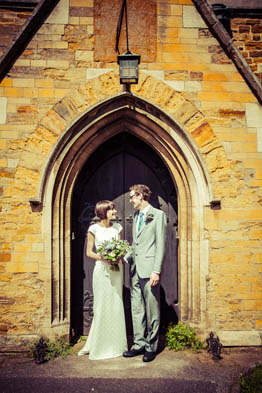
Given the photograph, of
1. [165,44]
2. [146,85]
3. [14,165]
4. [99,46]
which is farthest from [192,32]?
[14,165]

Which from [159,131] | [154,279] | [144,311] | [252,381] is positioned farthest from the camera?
[159,131]

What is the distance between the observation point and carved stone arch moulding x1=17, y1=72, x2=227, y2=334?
4.43m

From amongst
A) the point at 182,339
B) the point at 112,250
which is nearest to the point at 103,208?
the point at 112,250

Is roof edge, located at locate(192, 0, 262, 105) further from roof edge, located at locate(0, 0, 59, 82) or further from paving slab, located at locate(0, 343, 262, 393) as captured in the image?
paving slab, located at locate(0, 343, 262, 393)

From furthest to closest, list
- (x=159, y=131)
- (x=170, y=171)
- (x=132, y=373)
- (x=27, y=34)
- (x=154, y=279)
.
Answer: (x=170, y=171)
(x=159, y=131)
(x=27, y=34)
(x=154, y=279)
(x=132, y=373)

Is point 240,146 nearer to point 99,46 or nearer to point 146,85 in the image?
point 146,85

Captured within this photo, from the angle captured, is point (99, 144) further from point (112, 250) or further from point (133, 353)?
point (133, 353)

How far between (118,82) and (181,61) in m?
0.94

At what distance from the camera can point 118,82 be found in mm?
4531

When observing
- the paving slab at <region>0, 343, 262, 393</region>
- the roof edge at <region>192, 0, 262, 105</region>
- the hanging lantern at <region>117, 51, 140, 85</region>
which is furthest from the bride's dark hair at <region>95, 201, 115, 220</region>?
the roof edge at <region>192, 0, 262, 105</region>

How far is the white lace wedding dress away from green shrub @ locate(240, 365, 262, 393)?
1.48m

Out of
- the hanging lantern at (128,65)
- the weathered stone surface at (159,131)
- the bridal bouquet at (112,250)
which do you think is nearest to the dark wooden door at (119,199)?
the weathered stone surface at (159,131)

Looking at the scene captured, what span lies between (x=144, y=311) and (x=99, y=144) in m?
2.40

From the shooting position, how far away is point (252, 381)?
343cm
